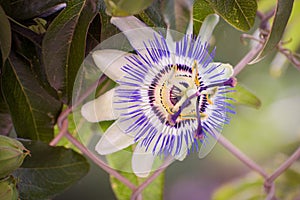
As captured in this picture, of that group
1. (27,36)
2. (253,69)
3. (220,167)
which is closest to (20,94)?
(27,36)

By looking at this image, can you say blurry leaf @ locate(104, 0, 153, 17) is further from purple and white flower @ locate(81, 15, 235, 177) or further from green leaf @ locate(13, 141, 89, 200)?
green leaf @ locate(13, 141, 89, 200)

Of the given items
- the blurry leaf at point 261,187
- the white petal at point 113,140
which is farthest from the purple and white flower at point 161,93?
the blurry leaf at point 261,187

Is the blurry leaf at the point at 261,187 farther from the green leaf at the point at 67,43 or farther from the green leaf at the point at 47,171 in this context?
the green leaf at the point at 67,43

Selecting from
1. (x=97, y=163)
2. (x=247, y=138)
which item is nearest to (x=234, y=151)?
(x=97, y=163)

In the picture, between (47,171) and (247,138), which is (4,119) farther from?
(247,138)

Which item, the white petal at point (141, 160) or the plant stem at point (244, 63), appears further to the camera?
the plant stem at point (244, 63)

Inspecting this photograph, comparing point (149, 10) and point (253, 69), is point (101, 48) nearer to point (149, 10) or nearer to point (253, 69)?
point (149, 10)
